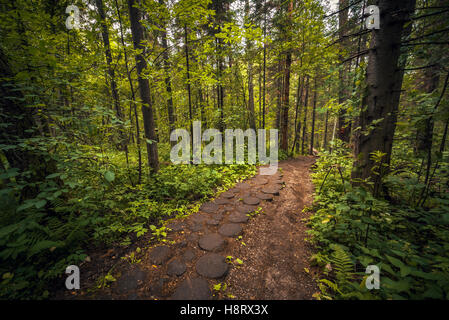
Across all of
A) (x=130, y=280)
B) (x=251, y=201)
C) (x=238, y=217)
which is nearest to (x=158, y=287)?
(x=130, y=280)

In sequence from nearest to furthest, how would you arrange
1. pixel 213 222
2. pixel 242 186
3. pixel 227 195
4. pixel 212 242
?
1. pixel 212 242
2. pixel 213 222
3. pixel 227 195
4. pixel 242 186

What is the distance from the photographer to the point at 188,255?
271 centimetres

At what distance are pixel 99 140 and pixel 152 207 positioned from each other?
80.4 inches

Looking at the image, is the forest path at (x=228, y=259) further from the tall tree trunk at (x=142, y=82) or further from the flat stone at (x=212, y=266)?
the tall tree trunk at (x=142, y=82)

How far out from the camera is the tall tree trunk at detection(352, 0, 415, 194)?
2697 mm

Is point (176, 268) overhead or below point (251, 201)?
below

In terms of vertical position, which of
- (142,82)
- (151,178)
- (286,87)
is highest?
(286,87)

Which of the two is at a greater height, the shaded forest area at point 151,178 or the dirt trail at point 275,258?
the shaded forest area at point 151,178

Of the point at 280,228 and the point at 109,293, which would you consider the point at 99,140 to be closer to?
the point at 109,293

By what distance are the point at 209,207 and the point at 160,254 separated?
1.76 metres

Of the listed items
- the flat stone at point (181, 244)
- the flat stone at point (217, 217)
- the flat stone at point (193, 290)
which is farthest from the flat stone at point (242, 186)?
the flat stone at point (193, 290)

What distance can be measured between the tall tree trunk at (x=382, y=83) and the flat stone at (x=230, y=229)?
110 inches

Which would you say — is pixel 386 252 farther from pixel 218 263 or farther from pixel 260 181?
pixel 260 181

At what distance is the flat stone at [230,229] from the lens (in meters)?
3.25
